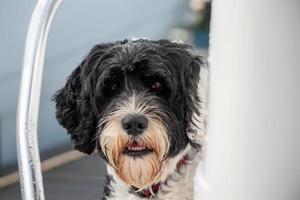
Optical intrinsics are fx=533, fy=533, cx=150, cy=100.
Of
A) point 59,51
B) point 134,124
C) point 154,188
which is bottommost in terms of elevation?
point 154,188

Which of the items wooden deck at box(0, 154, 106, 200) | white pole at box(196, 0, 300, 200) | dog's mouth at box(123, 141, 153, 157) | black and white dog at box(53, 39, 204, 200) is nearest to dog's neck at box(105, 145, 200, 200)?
black and white dog at box(53, 39, 204, 200)

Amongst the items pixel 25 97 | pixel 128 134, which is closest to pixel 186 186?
pixel 128 134

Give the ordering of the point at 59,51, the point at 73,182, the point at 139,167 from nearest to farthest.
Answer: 1. the point at 139,167
2. the point at 73,182
3. the point at 59,51

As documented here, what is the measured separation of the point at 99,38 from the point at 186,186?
1.09 meters

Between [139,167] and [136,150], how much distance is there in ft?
0.16

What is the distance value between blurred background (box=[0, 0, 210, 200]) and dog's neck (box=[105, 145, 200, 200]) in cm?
76

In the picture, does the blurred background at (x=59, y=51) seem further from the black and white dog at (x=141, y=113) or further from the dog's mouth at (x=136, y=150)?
the dog's mouth at (x=136, y=150)

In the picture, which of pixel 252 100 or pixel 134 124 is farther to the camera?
pixel 134 124

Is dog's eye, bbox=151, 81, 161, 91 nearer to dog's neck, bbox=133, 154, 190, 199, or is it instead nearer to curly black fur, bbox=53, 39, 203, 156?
curly black fur, bbox=53, 39, 203, 156

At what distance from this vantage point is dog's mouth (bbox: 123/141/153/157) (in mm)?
978

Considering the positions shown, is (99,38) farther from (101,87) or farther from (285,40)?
(285,40)

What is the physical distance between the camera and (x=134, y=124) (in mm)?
935

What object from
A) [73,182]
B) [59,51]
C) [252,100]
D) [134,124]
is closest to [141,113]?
[134,124]

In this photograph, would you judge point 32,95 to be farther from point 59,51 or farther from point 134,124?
point 59,51
